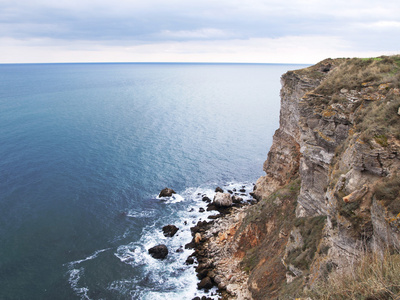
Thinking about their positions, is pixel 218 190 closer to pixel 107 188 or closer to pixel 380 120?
pixel 107 188

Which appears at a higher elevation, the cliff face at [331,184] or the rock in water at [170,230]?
the cliff face at [331,184]

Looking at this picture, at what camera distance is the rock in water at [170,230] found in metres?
44.8

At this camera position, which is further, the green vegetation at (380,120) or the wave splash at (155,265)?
the wave splash at (155,265)

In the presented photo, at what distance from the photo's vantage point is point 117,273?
36.7 meters

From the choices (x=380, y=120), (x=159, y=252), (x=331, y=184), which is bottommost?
(x=159, y=252)

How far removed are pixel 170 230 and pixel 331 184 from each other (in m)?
32.8

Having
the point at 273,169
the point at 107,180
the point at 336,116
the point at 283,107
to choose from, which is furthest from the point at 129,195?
the point at 336,116

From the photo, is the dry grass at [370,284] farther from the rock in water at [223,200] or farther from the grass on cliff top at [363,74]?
the rock in water at [223,200]

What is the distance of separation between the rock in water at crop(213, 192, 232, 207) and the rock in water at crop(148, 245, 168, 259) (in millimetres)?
15024

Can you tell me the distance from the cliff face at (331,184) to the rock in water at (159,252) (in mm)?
10428

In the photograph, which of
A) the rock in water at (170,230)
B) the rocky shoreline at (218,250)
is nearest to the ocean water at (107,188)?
the rock in water at (170,230)

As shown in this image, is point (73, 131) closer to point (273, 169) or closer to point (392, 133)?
point (273, 169)

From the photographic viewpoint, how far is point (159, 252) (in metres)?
40.2

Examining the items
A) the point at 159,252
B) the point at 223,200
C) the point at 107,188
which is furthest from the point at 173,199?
the point at 159,252
